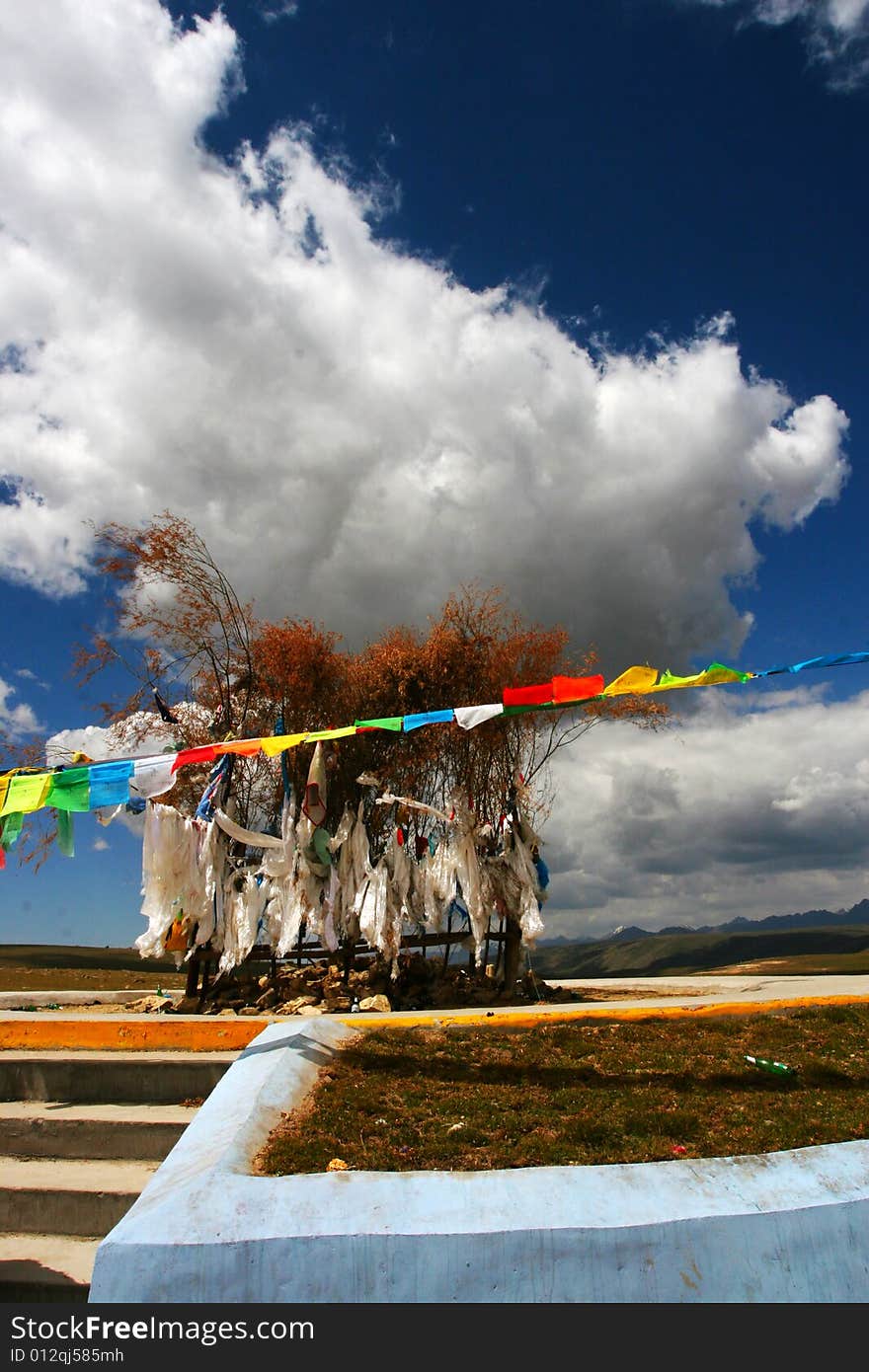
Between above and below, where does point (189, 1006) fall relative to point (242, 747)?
below

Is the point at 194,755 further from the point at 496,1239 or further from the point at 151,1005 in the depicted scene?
the point at 496,1239

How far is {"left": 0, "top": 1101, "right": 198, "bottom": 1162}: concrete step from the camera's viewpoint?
20.8 feet

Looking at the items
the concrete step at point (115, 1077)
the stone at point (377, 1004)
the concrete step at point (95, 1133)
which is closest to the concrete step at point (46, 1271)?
the concrete step at point (95, 1133)

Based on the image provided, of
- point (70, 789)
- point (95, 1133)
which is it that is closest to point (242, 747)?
point (70, 789)

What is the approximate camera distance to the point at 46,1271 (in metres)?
5.24

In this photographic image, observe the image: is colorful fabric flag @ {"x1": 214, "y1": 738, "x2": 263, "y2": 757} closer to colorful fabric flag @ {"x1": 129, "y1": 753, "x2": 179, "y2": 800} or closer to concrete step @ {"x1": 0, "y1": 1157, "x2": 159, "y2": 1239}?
colorful fabric flag @ {"x1": 129, "y1": 753, "x2": 179, "y2": 800}

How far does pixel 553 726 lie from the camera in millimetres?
13406

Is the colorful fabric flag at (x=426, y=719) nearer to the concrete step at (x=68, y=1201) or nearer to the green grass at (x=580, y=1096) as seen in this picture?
the green grass at (x=580, y=1096)

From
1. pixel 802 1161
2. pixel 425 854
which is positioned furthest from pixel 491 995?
pixel 802 1161

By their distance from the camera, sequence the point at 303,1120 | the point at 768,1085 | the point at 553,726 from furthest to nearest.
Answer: the point at 553,726 < the point at 768,1085 < the point at 303,1120

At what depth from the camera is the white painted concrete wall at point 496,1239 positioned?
378 centimetres

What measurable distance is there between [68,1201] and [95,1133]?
0.75m

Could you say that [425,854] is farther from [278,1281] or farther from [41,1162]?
[278,1281]
